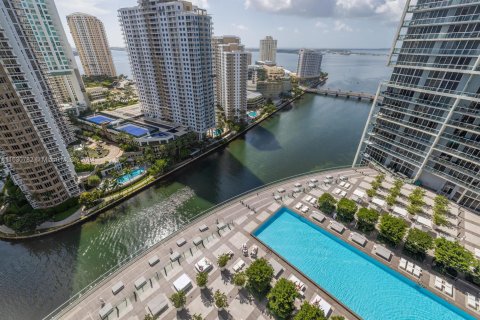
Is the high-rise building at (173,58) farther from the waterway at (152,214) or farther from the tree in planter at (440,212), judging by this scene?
the tree in planter at (440,212)

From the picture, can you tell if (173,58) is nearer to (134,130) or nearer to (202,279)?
(134,130)

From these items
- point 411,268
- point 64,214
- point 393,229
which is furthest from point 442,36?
point 64,214

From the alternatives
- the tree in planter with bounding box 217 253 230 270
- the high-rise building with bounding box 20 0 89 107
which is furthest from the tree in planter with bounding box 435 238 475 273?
the high-rise building with bounding box 20 0 89 107

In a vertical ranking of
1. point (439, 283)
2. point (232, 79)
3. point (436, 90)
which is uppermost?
point (436, 90)

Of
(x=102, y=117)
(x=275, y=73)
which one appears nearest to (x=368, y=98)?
(x=275, y=73)

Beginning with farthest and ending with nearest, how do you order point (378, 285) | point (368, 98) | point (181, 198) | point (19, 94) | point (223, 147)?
point (368, 98), point (223, 147), point (181, 198), point (19, 94), point (378, 285)

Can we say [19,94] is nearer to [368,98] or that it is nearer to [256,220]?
[256,220]

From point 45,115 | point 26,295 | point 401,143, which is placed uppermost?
point 45,115

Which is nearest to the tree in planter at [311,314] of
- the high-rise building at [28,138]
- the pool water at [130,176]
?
the pool water at [130,176]
